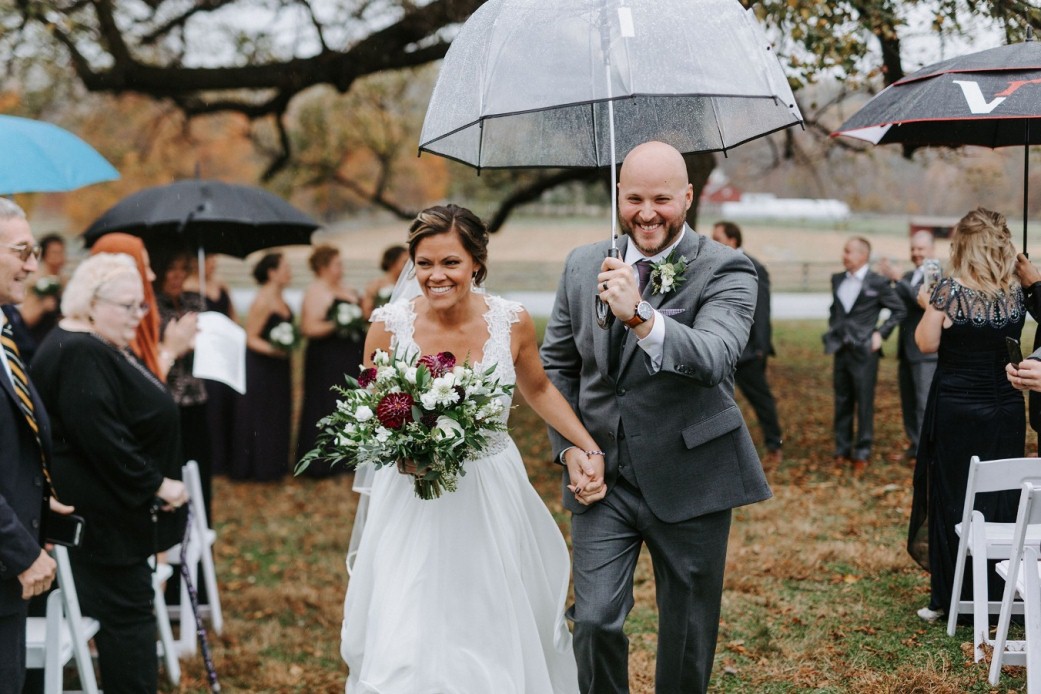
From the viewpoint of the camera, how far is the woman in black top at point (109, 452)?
4438mm

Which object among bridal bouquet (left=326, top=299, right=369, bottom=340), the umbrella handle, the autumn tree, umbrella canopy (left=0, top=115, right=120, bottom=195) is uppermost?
the autumn tree

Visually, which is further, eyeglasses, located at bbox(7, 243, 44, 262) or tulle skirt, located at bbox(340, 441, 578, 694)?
tulle skirt, located at bbox(340, 441, 578, 694)

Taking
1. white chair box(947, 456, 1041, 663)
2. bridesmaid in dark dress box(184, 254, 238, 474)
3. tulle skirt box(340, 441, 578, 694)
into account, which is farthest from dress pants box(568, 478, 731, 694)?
bridesmaid in dark dress box(184, 254, 238, 474)

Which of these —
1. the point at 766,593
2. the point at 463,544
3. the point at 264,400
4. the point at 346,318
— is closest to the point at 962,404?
the point at 766,593

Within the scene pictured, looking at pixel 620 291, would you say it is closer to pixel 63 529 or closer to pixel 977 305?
pixel 63 529

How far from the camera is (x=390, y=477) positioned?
4352 mm

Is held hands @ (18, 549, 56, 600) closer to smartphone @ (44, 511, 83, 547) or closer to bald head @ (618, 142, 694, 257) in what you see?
smartphone @ (44, 511, 83, 547)

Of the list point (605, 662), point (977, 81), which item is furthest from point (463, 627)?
point (977, 81)

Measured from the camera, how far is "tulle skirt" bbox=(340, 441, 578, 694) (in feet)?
13.1

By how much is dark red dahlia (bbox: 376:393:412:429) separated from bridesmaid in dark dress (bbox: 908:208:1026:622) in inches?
125

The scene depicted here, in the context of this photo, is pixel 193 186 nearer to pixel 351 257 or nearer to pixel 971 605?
pixel 971 605

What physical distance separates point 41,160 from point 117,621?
7.03 ft

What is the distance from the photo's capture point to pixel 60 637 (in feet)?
14.0

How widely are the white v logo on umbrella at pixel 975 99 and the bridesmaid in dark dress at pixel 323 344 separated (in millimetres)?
6735
